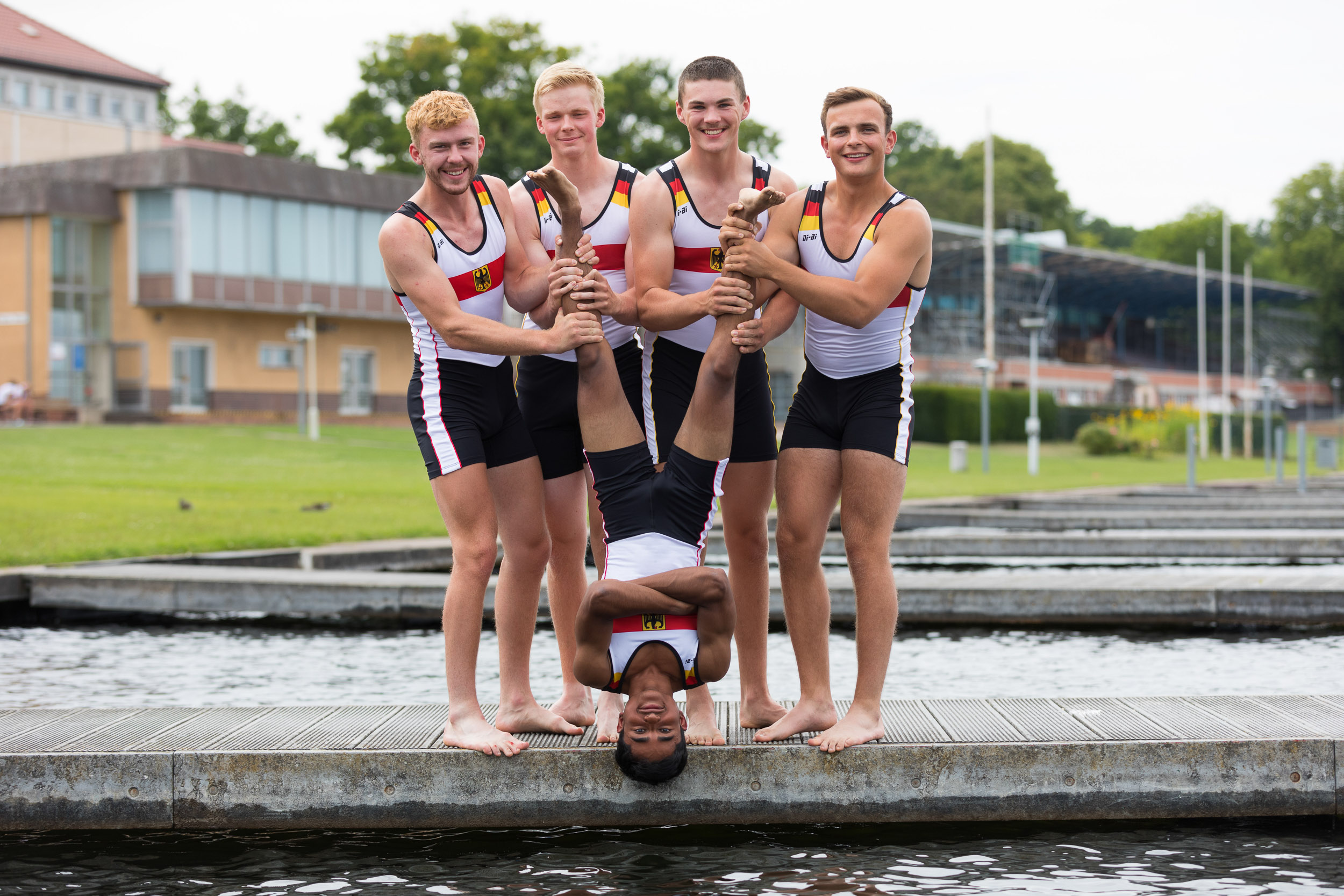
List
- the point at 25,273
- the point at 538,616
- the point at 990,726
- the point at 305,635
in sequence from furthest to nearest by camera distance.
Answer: the point at 25,273
the point at 538,616
the point at 305,635
the point at 990,726

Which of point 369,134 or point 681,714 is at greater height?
point 369,134

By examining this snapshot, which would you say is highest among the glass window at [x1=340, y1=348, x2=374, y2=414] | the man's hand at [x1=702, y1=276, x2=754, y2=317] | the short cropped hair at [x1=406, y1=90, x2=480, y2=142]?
the glass window at [x1=340, y1=348, x2=374, y2=414]

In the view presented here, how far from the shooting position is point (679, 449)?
5.14m

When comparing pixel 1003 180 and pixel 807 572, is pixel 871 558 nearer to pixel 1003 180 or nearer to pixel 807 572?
pixel 807 572

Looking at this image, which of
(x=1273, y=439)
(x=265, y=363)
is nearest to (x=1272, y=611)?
(x=265, y=363)

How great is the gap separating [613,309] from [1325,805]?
315 cm

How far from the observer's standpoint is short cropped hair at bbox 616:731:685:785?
481 centimetres

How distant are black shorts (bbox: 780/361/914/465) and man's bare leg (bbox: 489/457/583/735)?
1017 mm

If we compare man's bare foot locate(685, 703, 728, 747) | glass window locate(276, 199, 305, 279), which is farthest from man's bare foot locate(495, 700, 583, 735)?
Result: glass window locate(276, 199, 305, 279)

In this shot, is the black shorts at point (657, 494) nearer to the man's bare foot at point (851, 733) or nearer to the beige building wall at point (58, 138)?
the man's bare foot at point (851, 733)

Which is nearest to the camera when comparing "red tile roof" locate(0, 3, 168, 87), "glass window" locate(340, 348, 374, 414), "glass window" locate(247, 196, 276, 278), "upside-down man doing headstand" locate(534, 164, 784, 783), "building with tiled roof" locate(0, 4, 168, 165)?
"upside-down man doing headstand" locate(534, 164, 784, 783)

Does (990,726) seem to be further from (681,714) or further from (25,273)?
(25,273)

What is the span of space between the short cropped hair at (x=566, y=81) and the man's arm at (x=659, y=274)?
1.39 feet

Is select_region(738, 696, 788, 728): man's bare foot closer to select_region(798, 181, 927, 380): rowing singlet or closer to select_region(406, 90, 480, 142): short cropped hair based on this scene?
select_region(798, 181, 927, 380): rowing singlet
